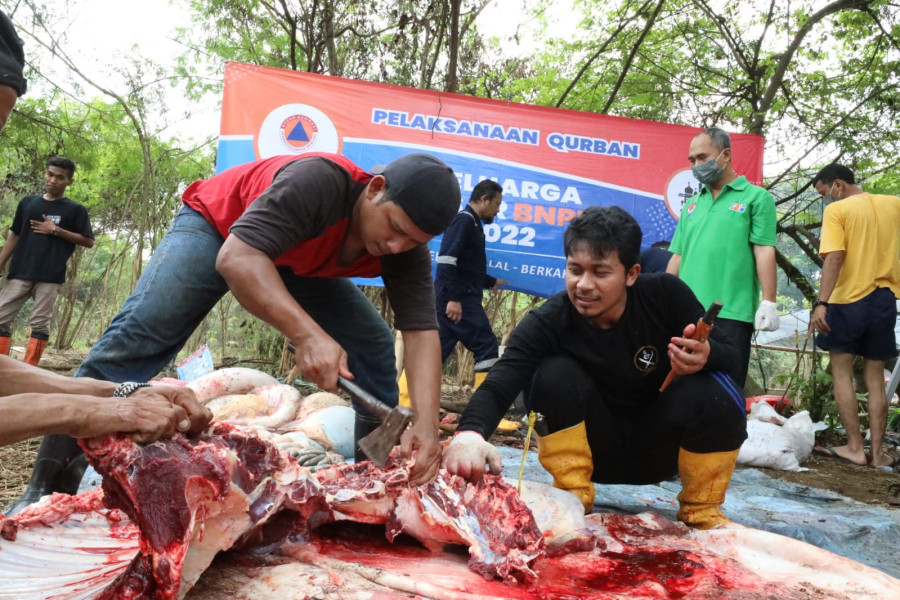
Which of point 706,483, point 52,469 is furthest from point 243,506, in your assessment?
point 706,483

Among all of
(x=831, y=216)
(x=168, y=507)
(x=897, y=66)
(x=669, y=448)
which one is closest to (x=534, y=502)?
(x=669, y=448)

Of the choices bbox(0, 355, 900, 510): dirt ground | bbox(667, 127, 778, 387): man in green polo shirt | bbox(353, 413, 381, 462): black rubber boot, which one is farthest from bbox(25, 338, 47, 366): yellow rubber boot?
bbox(667, 127, 778, 387): man in green polo shirt

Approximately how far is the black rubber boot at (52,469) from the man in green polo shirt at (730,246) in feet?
10.7

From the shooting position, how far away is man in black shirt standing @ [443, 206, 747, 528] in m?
2.46

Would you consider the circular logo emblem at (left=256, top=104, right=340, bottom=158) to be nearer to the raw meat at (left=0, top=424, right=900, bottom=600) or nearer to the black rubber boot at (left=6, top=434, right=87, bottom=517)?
the black rubber boot at (left=6, top=434, right=87, bottom=517)

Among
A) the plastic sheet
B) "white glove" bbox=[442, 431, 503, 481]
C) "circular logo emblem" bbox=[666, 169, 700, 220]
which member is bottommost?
the plastic sheet

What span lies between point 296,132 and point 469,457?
13.6 feet

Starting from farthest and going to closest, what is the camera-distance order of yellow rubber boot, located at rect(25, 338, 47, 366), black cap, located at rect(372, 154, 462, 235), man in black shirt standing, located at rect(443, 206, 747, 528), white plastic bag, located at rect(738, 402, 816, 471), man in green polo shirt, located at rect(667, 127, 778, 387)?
yellow rubber boot, located at rect(25, 338, 47, 366) → white plastic bag, located at rect(738, 402, 816, 471) → man in green polo shirt, located at rect(667, 127, 778, 387) → man in black shirt standing, located at rect(443, 206, 747, 528) → black cap, located at rect(372, 154, 462, 235)

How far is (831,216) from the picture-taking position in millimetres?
4832

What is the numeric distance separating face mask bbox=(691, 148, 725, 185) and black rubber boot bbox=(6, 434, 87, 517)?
3.66 meters

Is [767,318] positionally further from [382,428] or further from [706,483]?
[382,428]

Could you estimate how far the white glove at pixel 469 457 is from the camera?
209 cm

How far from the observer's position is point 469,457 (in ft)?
6.90

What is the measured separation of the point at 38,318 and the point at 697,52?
8142 mm
